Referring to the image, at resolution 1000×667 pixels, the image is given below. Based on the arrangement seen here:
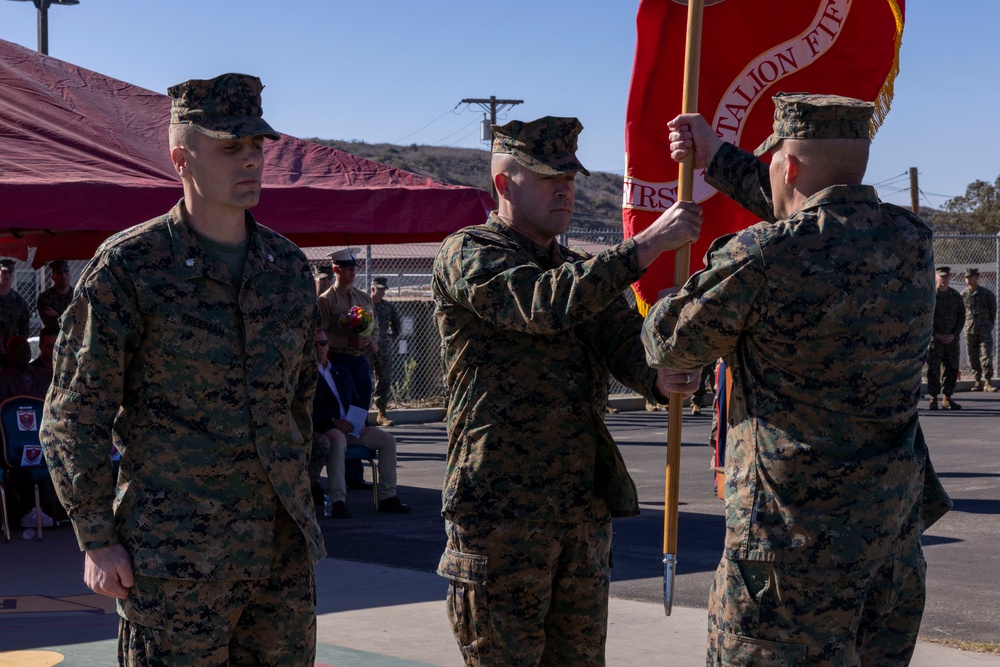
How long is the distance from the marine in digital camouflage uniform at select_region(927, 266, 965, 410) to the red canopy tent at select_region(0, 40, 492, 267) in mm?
12447

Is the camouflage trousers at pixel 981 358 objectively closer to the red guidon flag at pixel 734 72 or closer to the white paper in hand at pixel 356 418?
the white paper in hand at pixel 356 418

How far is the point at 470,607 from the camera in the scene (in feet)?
12.1

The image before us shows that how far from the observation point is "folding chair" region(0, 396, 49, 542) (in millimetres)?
8992

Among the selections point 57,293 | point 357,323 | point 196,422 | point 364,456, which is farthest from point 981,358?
point 196,422

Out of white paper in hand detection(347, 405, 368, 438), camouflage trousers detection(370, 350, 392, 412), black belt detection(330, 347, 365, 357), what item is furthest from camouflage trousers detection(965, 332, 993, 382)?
white paper in hand detection(347, 405, 368, 438)

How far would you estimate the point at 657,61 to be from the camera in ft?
19.8

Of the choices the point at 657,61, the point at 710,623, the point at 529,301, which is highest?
the point at 657,61

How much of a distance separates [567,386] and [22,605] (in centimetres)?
439

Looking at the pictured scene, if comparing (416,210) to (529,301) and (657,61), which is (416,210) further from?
(529,301)

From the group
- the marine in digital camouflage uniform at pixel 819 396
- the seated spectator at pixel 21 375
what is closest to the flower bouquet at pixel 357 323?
the seated spectator at pixel 21 375

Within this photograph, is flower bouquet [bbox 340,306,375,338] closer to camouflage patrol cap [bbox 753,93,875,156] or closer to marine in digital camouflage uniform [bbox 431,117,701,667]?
marine in digital camouflage uniform [bbox 431,117,701,667]

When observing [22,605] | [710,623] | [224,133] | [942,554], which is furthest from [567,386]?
A: [942,554]

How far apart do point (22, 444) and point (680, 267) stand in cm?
667

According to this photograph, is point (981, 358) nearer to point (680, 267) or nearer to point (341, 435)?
point (341, 435)
